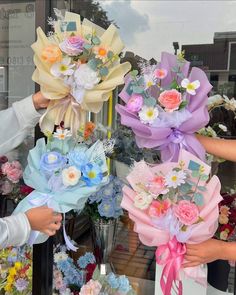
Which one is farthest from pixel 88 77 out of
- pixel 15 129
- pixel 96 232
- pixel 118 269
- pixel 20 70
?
pixel 20 70

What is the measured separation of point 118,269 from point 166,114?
100cm

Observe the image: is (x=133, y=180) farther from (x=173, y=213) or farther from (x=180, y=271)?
(x=180, y=271)

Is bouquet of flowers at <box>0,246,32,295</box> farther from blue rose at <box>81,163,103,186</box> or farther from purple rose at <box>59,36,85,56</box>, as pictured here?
purple rose at <box>59,36,85,56</box>

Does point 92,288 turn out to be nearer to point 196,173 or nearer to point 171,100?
point 196,173

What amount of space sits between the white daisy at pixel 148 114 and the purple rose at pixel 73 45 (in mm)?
255

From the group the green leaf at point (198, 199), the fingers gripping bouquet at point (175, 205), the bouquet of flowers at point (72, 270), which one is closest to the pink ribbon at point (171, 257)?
the fingers gripping bouquet at point (175, 205)

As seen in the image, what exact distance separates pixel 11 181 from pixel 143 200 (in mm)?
1298

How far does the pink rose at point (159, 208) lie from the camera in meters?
1.05

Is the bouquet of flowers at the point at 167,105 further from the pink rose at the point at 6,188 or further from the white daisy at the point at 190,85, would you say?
the pink rose at the point at 6,188

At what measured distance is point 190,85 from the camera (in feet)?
3.43

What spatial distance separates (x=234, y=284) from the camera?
62.1 inches

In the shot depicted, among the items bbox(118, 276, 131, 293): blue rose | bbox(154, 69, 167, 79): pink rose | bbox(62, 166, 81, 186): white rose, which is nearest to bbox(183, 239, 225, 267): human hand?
bbox(62, 166, 81, 186): white rose

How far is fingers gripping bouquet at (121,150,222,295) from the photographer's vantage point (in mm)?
1034

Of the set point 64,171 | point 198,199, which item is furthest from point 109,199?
point 198,199
